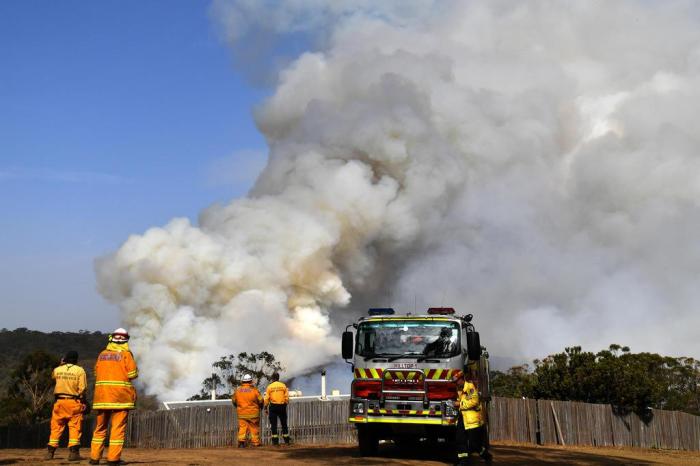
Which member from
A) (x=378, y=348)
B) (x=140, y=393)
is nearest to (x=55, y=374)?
(x=378, y=348)

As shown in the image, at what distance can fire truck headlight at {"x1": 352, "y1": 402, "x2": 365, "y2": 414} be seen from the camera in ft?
57.1

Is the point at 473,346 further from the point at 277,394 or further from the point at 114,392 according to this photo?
the point at 114,392

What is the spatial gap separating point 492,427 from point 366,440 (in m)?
11.5

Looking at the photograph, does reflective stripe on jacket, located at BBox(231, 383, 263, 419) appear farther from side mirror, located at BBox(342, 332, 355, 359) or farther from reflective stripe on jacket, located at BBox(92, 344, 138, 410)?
reflective stripe on jacket, located at BBox(92, 344, 138, 410)

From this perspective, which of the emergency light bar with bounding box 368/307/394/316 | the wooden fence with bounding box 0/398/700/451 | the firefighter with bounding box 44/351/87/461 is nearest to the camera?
the firefighter with bounding box 44/351/87/461

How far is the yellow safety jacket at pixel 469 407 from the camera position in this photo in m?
16.0

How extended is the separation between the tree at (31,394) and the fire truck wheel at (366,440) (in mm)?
36256

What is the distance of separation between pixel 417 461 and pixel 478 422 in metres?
2.10

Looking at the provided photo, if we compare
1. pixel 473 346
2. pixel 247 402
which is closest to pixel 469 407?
pixel 473 346

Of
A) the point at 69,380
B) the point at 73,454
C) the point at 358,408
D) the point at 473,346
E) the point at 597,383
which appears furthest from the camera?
the point at 597,383

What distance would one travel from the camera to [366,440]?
17.8m

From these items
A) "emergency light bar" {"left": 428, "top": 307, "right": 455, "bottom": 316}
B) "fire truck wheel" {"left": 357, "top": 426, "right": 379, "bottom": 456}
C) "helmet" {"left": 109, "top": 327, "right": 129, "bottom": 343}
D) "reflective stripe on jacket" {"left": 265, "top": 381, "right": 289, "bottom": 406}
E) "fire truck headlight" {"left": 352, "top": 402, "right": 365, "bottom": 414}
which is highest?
"emergency light bar" {"left": 428, "top": 307, "right": 455, "bottom": 316}

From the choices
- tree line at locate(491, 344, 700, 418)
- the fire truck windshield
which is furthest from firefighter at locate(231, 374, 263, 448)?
tree line at locate(491, 344, 700, 418)

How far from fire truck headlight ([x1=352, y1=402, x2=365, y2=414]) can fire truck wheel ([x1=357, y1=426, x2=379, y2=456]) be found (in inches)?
18.6
